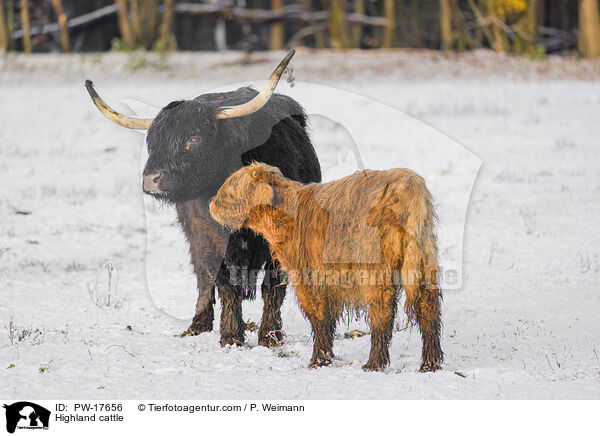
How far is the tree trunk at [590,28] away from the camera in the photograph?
1939cm

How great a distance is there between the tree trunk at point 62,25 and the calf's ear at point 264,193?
2049 centimetres

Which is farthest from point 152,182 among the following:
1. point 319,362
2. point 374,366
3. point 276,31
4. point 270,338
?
point 276,31

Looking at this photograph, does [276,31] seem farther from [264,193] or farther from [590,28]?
[264,193]

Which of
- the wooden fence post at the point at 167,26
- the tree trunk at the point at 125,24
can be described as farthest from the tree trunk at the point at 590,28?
the tree trunk at the point at 125,24

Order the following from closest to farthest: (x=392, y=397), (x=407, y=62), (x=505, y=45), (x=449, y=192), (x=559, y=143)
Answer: (x=392, y=397)
(x=449, y=192)
(x=559, y=143)
(x=407, y=62)
(x=505, y=45)

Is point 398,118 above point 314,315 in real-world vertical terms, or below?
above

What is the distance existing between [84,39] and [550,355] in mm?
21664

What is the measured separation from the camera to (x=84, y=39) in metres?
24.2

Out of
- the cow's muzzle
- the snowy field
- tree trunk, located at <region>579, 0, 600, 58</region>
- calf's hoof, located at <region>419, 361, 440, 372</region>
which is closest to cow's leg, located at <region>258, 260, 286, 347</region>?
the snowy field

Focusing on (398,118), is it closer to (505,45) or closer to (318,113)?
(318,113)

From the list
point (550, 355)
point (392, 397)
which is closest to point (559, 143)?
point (550, 355)

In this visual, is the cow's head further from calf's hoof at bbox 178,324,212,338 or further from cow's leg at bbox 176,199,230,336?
calf's hoof at bbox 178,324,212,338
